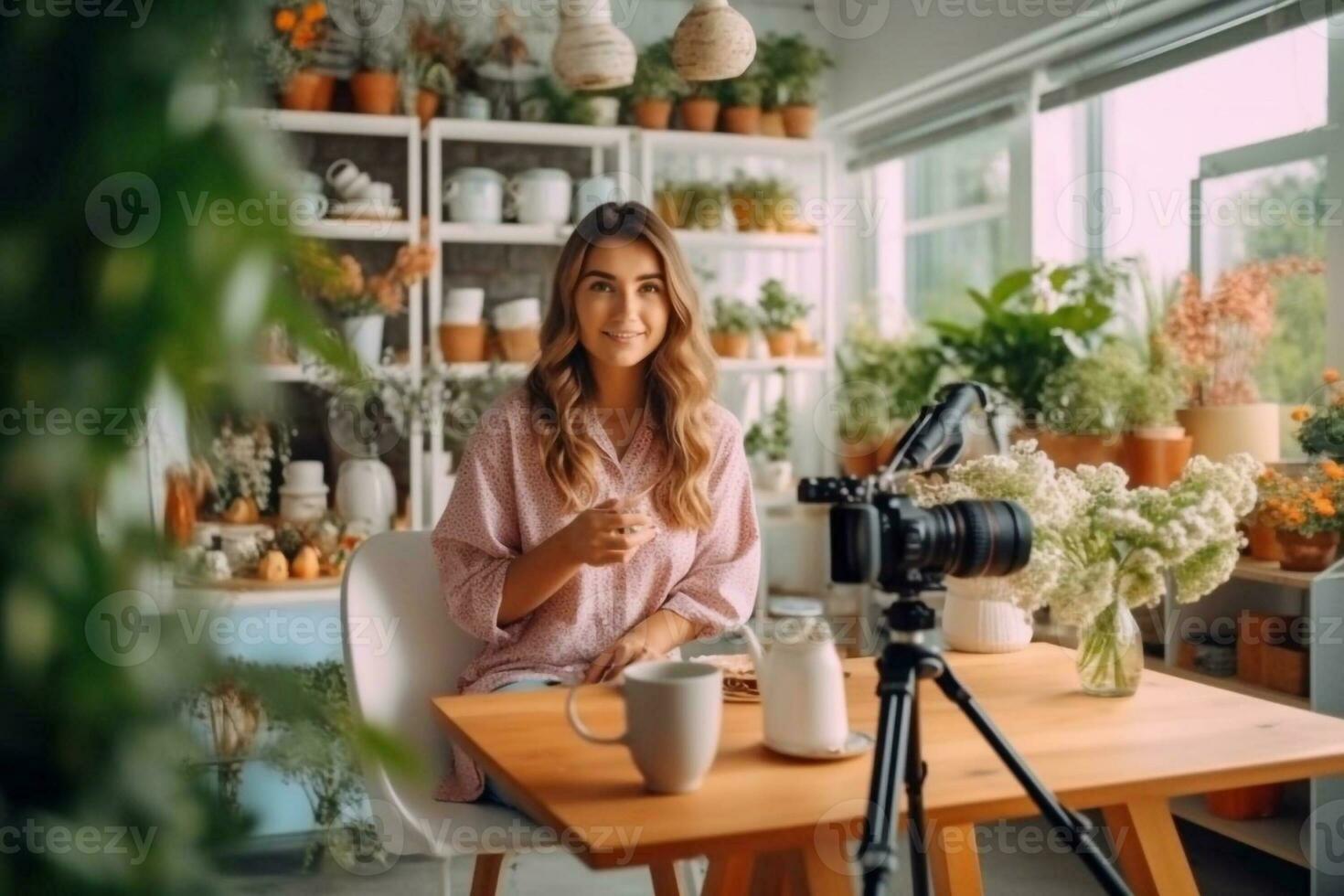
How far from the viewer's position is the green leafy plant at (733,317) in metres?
4.59

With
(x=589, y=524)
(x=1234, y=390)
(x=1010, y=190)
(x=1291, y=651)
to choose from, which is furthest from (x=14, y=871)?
(x=1010, y=190)

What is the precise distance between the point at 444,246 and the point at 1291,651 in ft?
9.20

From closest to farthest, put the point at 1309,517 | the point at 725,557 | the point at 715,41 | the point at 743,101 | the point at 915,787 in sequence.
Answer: the point at 915,787 < the point at 725,557 < the point at 715,41 < the point at 1309,517 < the point at 743,101

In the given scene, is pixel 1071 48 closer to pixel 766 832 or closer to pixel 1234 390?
pixel 1234 390

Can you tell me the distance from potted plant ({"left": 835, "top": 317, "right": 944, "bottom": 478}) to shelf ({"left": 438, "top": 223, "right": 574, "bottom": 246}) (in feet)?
3.59

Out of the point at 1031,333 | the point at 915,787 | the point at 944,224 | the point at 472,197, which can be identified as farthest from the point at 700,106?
the point at 915,787

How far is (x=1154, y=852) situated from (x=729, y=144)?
3.18m

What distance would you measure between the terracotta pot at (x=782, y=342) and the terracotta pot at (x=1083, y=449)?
1.27m

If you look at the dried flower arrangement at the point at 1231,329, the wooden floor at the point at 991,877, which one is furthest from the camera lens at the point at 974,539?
the dried flower arrangement at the point at 1231,329

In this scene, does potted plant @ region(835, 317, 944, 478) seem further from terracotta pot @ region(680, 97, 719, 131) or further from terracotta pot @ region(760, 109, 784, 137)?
terracotta pot @ region(680, 97, 719, 131)

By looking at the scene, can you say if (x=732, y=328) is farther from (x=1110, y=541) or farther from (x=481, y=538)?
(x=1110, y=541)

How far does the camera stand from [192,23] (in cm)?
34

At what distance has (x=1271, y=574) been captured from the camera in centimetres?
285

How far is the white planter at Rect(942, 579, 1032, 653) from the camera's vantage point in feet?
6.40
